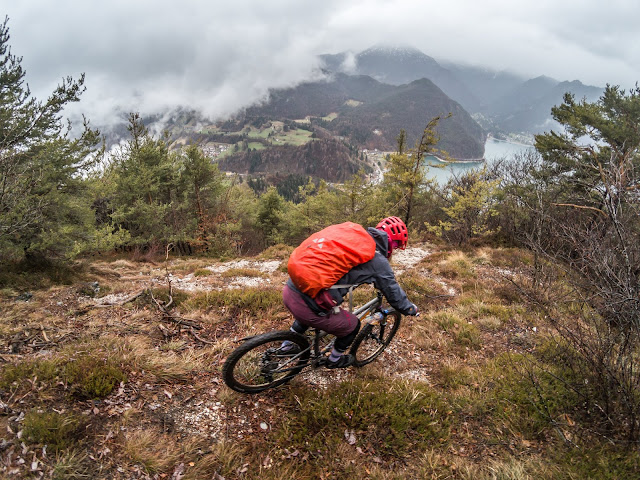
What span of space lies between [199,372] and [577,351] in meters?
5.84

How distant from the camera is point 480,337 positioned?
625 centimetres

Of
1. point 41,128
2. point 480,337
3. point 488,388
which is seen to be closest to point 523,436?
point 488,388

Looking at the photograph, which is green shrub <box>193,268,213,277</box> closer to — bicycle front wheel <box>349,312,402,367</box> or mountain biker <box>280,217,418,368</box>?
bicycle front wheel <box>349,312,402,367</box>

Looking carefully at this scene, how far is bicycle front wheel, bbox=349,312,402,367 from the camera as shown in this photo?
15.9 feet

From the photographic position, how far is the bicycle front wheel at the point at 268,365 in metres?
3.93

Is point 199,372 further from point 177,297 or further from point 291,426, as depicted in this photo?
point 177,297

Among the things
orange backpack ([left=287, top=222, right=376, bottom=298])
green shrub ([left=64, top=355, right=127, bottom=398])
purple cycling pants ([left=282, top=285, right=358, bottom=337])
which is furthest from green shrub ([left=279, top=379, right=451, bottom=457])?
green shrub ([left=64, top=355, right=127, bottom=398])

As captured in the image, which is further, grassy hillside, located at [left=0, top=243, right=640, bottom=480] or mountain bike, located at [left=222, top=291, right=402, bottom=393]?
mountain bike, located at [left=222, top=291, right=402, bottom=393]

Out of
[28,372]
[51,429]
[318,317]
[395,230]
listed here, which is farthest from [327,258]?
[28,372]

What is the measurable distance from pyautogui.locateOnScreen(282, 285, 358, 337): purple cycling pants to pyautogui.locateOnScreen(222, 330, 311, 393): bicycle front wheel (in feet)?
1.43

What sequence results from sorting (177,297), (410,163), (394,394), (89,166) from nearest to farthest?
(394,394) < (177,297) < (89,166) < (410,163)

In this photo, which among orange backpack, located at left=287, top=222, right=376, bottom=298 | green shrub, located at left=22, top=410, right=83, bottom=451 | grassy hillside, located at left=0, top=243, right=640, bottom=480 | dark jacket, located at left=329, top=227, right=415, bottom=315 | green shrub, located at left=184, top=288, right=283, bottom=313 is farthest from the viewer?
green shrub, located at left=184, top=288, right=283, bottom=313

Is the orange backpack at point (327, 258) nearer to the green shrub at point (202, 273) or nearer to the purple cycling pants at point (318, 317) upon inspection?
the purple cycling pants at point (318, 317)

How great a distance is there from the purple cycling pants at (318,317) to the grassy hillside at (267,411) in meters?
0.99
